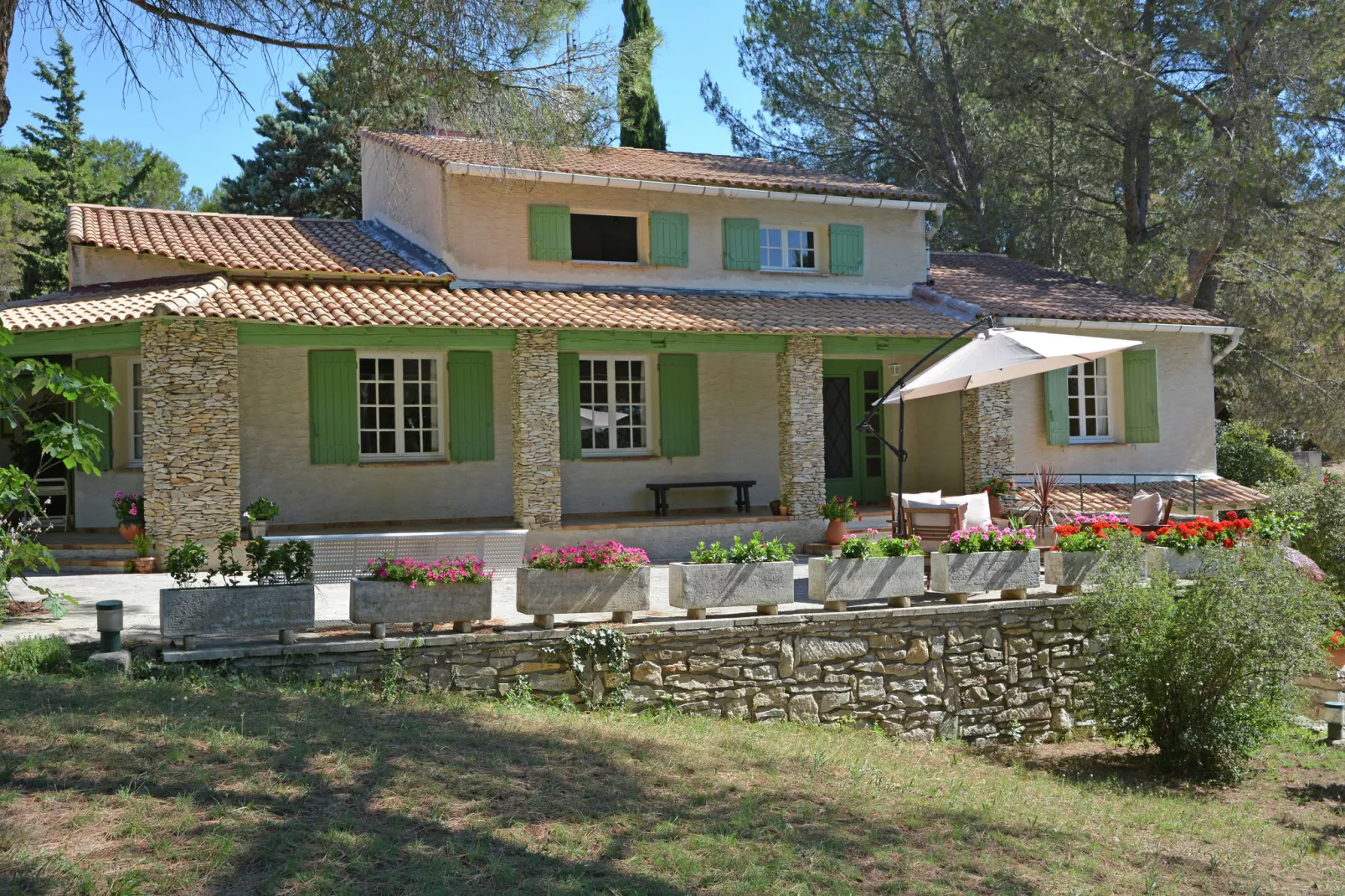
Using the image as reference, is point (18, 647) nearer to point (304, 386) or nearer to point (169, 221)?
point (304, 386)

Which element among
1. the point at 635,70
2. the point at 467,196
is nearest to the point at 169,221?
the point at 467,196

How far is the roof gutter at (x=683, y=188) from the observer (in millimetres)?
13938

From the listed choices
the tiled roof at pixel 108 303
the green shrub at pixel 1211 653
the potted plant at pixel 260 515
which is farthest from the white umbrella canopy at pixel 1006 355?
the tiled roof at pixel 108 303

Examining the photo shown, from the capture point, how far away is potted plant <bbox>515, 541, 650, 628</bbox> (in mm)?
7816

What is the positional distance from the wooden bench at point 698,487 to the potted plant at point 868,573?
580 centimetres

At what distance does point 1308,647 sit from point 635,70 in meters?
7.01

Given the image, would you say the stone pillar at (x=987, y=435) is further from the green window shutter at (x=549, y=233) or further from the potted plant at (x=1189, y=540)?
the green window shutter at (x=549, y=233)

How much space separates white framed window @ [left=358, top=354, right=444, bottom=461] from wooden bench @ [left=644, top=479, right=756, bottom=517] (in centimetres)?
299

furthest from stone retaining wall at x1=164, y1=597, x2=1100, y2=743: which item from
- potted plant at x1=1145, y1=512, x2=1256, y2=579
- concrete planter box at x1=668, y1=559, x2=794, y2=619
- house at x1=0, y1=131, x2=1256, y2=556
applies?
house at x1=0, y1=131, x2=1256, y2=556

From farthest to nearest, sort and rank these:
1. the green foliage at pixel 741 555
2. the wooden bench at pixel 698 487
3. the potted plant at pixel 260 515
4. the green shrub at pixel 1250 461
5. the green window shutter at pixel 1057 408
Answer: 1. the green shrub at pixel 1250 461
2. the green window shutter at pixel 1057 408
3. the wooden bench at pixel 698 487
4. the potted plant at pixel 260 515
5. the green foliage at pixel 741 555

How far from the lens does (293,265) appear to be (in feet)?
43.5

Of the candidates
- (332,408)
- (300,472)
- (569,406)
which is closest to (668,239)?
(569,406)

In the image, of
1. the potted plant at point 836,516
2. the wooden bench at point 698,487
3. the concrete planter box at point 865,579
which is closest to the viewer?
the concrete planter box at point 865,579

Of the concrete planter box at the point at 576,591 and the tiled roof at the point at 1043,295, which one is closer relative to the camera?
the concrete planter box at the point at 576,591
